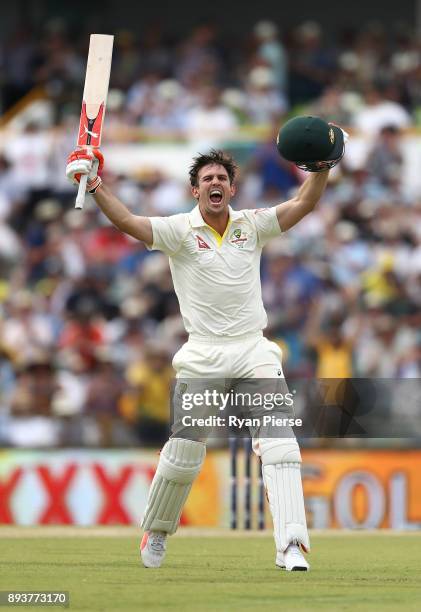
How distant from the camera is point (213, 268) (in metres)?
7.81

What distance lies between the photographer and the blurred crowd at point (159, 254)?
46.3ft

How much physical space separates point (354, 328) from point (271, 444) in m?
7.44

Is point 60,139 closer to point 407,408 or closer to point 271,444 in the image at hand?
point 407,408

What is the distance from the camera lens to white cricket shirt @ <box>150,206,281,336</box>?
779cm

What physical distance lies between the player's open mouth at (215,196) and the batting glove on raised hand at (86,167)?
58 cm

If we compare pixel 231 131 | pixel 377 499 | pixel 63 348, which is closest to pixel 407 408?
pixel 377 499

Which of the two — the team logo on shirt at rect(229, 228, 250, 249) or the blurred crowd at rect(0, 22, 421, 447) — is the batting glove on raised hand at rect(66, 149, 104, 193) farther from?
the blurred crowd at rect(0, 22, 421, 447)

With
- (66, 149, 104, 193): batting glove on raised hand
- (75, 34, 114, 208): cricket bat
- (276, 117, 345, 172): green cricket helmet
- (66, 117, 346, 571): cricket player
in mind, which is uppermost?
(75, 34, 114, 208): cricket bat

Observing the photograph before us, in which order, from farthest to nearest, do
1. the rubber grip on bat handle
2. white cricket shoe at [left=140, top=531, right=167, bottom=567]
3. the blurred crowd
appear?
the blurred crowd, white cricket shoe at [left=140, top=531, right=167, bottom=567], the rubber grip on bat handle

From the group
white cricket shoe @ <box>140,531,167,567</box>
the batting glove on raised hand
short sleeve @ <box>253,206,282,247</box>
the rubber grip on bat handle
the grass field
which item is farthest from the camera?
short sleeve @ <box>253,206,282,247</box>

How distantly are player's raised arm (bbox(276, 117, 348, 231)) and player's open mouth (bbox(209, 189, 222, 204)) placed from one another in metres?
0.35

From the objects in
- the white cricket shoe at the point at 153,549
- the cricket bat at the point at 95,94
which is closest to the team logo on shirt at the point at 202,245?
the cricket bat at the point at 95,94

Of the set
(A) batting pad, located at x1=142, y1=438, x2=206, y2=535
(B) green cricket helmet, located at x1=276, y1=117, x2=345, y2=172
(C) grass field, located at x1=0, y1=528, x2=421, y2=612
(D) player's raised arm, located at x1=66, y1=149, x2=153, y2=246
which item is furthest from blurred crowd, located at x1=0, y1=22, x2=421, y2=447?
(B) green cricket helmet, located at x1=276, y1=117, x2=345, y2=172

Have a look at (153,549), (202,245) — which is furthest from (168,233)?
(153,549)
